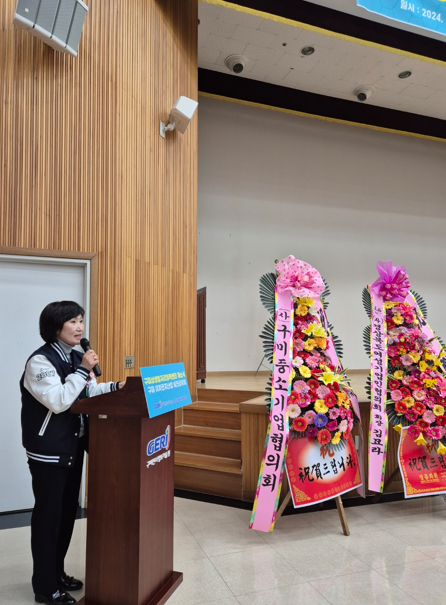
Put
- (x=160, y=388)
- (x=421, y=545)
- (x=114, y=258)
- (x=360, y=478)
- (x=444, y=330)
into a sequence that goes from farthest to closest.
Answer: (x=444, y=330), (x=114, y=258), (x=360, y=478), (x=421, y=545), (x=160, y=388)

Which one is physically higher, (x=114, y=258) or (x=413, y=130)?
(x=413, y=130)

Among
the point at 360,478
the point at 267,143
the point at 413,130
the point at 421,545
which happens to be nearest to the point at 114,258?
the point at 360,478

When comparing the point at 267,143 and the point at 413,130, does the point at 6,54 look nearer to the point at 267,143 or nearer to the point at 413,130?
the point at 267,143

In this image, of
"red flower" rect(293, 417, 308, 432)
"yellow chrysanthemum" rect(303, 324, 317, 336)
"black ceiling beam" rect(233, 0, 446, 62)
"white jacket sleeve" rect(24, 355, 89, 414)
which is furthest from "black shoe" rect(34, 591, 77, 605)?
"black ceiling beam" rect(233, 0, 446, 62)

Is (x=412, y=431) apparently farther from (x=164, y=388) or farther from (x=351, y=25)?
(x=351, y=25)

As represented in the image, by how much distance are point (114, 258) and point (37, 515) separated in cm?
219

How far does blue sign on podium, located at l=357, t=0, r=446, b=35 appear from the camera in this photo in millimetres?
3586

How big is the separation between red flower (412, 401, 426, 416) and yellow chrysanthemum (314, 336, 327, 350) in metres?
0.85

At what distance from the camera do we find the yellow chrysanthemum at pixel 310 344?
3236 millimetres

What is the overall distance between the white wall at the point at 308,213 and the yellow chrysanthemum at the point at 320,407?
399 cm

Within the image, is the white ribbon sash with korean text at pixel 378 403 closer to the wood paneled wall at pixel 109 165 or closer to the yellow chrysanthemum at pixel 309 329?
the yellow chrysanthemum at pixel 309 329

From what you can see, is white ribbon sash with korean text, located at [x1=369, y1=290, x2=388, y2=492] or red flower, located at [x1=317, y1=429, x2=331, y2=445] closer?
red flower, located at [x1=317, y1=429, x2=331, y2=445]

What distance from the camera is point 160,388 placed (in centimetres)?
207

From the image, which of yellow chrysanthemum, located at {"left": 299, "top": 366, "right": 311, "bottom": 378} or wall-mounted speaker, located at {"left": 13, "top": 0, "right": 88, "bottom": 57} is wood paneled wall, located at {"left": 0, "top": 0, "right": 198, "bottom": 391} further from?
yellow chrysanthemum, located at {"left": 299, "top": 366, "right": 311, "bottom": 378}
